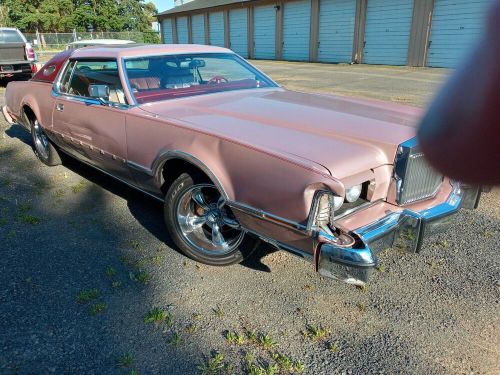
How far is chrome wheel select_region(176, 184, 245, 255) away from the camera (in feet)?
10.7

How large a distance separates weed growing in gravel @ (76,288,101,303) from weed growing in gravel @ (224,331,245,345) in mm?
986

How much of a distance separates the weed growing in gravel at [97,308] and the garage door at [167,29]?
37.7 m

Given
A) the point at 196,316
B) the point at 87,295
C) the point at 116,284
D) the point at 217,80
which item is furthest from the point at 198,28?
the point at 196,316

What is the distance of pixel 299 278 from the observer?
326cm

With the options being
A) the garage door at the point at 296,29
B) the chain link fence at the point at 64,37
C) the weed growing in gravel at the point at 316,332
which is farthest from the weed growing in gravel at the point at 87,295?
the chain link fence at the point at 64,37

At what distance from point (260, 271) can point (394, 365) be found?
124 centimetres

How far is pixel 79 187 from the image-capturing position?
5164 mm

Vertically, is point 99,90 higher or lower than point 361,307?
higher

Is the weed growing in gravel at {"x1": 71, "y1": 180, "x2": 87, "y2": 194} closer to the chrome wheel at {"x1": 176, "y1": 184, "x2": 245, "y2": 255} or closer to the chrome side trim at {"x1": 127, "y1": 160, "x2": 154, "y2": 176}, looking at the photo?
the chrome side trim at {"x1": 127, "y1": 160, "x2": 154, "y2": 176}

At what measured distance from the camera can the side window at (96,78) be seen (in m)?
4.17

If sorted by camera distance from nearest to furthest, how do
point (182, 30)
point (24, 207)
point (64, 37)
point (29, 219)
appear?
point (29, 219)
point (24, 207)
point (182, 30)
point (64, 37)

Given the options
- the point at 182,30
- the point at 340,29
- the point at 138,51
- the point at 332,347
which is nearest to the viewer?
the point at 332,347

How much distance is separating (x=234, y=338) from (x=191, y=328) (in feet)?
0.93

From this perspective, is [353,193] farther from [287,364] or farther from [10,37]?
[10,37]
